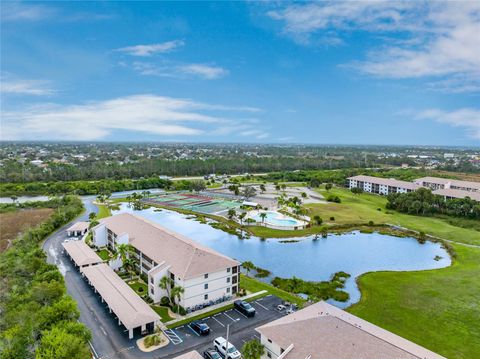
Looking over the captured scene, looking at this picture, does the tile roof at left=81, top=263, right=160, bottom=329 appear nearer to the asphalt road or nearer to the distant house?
the asphalt road

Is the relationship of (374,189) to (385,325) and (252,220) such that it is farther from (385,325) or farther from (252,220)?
(385,325)

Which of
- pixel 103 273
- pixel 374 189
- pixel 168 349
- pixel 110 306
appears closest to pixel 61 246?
pixel 103 273

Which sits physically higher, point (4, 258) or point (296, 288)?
point (4, 258)

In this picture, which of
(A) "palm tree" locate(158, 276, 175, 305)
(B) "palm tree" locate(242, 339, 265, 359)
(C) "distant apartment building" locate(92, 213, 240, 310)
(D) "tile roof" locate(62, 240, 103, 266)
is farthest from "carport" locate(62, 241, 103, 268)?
(B) "palm tree" locate(242, 339, 265, 359)

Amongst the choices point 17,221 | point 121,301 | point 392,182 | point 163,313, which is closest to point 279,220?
point 163,313

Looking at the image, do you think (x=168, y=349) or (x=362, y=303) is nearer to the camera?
(x=168, y=349)

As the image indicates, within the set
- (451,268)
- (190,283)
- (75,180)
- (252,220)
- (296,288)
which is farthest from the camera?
(75,180)

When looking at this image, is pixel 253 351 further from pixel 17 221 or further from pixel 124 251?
pixel 17 221

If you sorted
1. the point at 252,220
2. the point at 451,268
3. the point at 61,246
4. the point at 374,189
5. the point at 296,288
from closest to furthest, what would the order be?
the point at 296,288 < the point at 451,268 < the point at 61,246 < the point at 252,220 < the point at 374,189
